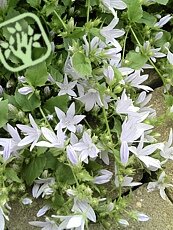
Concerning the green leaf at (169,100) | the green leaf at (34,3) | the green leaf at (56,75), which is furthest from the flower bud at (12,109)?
the green leaf at (169,100)

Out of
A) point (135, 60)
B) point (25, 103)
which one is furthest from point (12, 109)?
point (135, 60)

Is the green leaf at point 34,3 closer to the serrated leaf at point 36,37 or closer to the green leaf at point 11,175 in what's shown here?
the serrated leaf at point 36,37

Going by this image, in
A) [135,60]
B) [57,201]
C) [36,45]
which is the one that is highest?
[36,45]

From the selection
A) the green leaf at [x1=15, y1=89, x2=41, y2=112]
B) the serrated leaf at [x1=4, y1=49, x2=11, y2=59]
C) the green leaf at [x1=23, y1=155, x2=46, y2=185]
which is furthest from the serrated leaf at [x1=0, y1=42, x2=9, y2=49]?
the green leaf at [x1=23, y1=155, x2=46, y2=185]

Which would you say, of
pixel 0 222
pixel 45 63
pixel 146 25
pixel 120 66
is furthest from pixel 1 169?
pixel 146 25

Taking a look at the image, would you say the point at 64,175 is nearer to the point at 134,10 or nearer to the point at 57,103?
the point at 57,103
